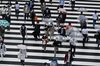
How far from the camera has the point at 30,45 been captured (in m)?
23.3

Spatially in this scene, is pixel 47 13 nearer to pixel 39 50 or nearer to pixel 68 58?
pixel 39 50

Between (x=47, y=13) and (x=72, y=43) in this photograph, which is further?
(x=47, y=13)

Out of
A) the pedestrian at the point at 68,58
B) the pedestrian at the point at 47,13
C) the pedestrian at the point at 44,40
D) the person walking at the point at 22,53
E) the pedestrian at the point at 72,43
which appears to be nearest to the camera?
the pedestrian at the point at 68,58

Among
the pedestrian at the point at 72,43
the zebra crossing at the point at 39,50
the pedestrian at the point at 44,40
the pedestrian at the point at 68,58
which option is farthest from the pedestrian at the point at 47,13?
the pedestrian at the point at 68,58

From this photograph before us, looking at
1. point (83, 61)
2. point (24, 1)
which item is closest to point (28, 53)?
point (83, 61)

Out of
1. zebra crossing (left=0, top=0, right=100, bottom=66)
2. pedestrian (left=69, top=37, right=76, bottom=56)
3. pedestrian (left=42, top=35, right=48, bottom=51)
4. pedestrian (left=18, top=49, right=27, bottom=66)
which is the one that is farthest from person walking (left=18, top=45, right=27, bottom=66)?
pedestrian (left=69, top=37, right=76, bottom=56)

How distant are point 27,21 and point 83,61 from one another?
21.4 feet

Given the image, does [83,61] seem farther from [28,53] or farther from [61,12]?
[61,12]

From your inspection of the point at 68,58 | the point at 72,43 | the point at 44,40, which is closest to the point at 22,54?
the point at 44,40

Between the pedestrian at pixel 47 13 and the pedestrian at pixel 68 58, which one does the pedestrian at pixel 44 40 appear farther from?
the pedestrian at pixel 47 13

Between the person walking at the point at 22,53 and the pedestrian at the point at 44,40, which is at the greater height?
the pedestrian at the point at 44,40

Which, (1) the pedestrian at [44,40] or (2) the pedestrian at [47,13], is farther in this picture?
(2) the pedestrian at [47,13]

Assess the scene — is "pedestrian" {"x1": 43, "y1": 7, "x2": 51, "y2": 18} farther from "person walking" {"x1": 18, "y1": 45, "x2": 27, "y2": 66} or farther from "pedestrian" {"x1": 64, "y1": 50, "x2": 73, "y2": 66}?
"pedestrian" {"x1": 64, "y1": 50, "x2": 73, "y2": 66}

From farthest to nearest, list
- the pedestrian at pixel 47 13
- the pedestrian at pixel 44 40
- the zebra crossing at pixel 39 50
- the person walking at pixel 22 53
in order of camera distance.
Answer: the pedestrian at pixel 47 13, the pedestrian at pixel 44 40, the zebra crossing at pixel 39 50, the person walking at pixel 22 53
